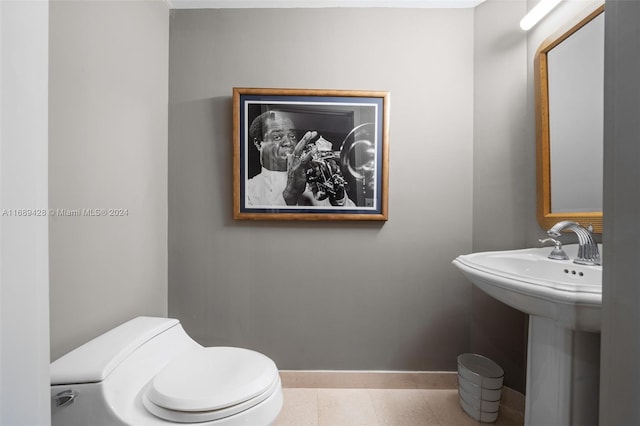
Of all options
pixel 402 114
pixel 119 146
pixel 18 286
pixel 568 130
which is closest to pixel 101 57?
pixel 119 146

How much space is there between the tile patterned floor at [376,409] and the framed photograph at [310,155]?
897 millimetres

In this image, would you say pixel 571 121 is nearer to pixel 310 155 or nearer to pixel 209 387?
pixel 310 155

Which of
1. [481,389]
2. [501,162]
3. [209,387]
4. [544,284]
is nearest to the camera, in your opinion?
[544,284]

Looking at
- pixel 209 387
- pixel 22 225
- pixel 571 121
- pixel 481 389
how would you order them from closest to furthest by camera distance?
Result: 1. pixel 22 225
2. pixel 209 387
3. pixel 571 121
4. pixel 481 389

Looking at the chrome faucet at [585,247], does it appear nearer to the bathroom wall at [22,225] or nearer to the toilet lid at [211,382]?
the toilet lid at [211,382]

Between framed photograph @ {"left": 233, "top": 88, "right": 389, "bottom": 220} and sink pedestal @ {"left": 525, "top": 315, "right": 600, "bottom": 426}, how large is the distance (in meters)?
0.78

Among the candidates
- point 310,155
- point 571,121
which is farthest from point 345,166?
point 571,121

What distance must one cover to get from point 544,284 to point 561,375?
25 centimetres

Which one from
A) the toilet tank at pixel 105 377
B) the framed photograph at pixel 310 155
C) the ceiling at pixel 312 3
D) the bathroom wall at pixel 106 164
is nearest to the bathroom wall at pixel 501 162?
the ceiling at pixel 312 3

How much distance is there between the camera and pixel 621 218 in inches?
10.5

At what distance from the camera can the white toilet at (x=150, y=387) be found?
72 cm

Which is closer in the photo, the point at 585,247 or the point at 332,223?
the point at 585,247

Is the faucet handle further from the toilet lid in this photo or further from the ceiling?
the ceiling

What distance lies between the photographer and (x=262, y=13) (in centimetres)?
138
